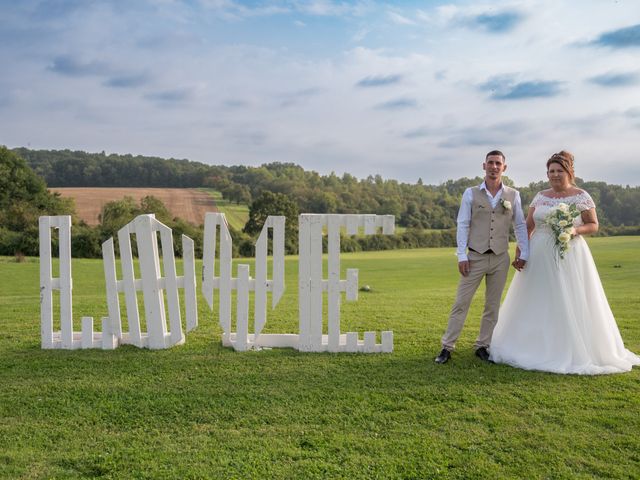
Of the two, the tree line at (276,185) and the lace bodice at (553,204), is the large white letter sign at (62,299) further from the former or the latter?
the tree line at (276,185)

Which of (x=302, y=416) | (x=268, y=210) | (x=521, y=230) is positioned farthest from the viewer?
(x=268, y=210)

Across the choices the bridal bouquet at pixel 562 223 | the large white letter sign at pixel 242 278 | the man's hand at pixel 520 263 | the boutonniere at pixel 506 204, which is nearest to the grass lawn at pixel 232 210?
the large white letter sign at pixel 242 278

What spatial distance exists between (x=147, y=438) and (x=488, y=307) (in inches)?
176

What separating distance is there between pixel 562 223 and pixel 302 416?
397cm

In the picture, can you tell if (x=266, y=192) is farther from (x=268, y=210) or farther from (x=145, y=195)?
(x=145, y=195)

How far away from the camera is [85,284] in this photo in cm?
1733

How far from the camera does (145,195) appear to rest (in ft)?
159

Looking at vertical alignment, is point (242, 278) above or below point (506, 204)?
below

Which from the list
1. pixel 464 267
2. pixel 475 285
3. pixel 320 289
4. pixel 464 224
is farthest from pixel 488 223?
pixel 320 289

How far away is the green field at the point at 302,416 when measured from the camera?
12.4ft

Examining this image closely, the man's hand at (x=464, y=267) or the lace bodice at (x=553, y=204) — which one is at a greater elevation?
the lace bodice at (x=553, y=204)

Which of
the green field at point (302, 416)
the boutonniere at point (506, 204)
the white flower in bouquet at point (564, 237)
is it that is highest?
the boutonniere at point (506, 204)

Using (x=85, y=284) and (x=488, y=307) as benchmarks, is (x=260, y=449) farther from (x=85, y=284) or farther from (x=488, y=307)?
(x=85, y=284)

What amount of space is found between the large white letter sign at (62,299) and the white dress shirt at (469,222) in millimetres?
4678
